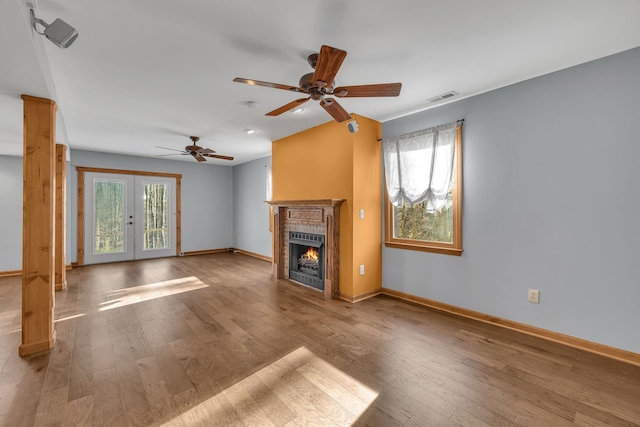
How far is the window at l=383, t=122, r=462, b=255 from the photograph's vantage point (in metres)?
3.45

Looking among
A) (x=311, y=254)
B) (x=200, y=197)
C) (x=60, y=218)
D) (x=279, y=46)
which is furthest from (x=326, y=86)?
(x=200, y=197)

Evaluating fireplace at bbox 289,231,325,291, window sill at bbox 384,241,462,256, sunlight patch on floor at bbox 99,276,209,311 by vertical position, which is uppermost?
window sill at bbox 384,241,462,256

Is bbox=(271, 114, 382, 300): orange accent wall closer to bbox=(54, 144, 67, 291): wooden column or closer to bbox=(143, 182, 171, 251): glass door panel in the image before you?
bbox=(54, 144, 67, 291): wooden column

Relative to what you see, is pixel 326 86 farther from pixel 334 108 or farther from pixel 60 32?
pixel 60 32

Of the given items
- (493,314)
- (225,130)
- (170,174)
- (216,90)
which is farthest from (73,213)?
(493,314)

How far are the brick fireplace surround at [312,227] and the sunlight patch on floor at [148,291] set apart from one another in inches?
54.0

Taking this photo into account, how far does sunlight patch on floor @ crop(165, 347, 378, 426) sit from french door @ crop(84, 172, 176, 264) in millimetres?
6222

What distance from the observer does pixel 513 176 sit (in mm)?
3027

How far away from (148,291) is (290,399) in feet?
11.2

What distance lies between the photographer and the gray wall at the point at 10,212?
538 cm

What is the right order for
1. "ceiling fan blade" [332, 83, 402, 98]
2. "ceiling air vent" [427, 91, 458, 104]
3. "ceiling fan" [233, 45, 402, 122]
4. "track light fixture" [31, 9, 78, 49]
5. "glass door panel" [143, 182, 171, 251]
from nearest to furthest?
"track light fixture" [31, 9, 78, 49]
"ceiling fan" [233, 45, 402, 122]
"ceiling fan blade" [332, 83, 402, 98]
"ceiling air vent" [427, 91, 458, 104]
"glass door panel" [143, 182, 171, 251]

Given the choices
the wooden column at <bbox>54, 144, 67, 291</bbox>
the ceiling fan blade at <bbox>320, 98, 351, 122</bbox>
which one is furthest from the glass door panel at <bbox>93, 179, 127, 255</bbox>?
the ceiling fan blade at <bbox>320, 98, 351, 122</bbox>

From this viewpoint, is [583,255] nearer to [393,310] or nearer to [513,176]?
[513,176]

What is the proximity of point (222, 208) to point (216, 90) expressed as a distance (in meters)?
5.54
